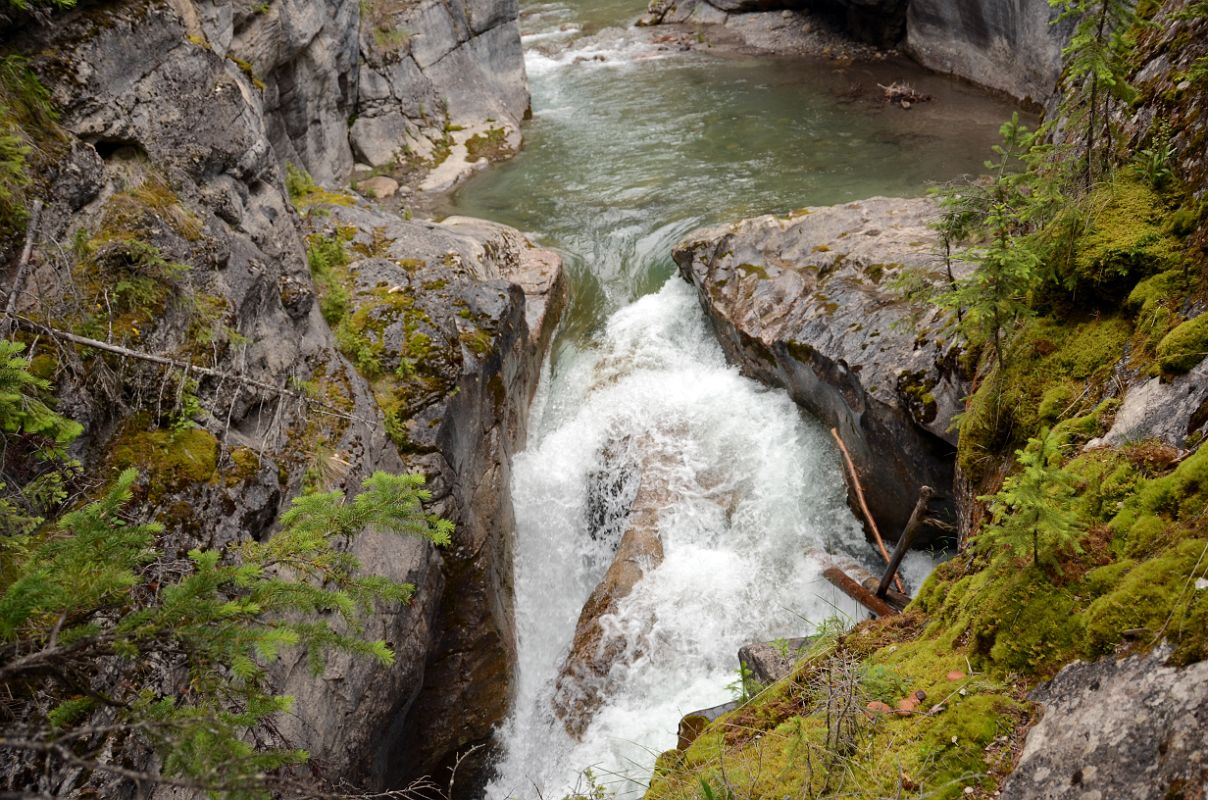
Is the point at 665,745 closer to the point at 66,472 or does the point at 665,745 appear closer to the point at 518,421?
the point at 518,421

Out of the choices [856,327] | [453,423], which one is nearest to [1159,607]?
[856,327]

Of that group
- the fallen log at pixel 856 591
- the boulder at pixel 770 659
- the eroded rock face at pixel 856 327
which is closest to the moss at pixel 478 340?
the eroded rock face at pixel 856 327

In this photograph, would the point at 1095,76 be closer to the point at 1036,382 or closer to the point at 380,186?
the point at 1036,382

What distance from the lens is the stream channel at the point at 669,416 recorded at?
8977mm

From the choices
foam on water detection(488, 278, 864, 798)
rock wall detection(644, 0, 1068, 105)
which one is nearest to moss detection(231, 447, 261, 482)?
foam on water detection(488, 278, 864, 798)

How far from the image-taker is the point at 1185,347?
456cm

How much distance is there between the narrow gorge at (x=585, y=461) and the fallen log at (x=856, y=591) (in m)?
0.05

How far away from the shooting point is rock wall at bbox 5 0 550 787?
19.3ft

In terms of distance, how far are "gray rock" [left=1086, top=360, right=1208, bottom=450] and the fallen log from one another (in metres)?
3.69

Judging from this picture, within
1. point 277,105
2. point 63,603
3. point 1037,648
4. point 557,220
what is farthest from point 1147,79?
point 277,105

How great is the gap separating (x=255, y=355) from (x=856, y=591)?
7149 mm

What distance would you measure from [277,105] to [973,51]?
66.4ft

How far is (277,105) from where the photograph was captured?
1579cm

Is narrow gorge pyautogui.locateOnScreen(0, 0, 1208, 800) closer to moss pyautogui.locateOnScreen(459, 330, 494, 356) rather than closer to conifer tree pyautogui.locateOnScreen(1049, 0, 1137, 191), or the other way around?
conifer tree pyautogui.locateOnScreen(1049, 0, 1137, 191)
